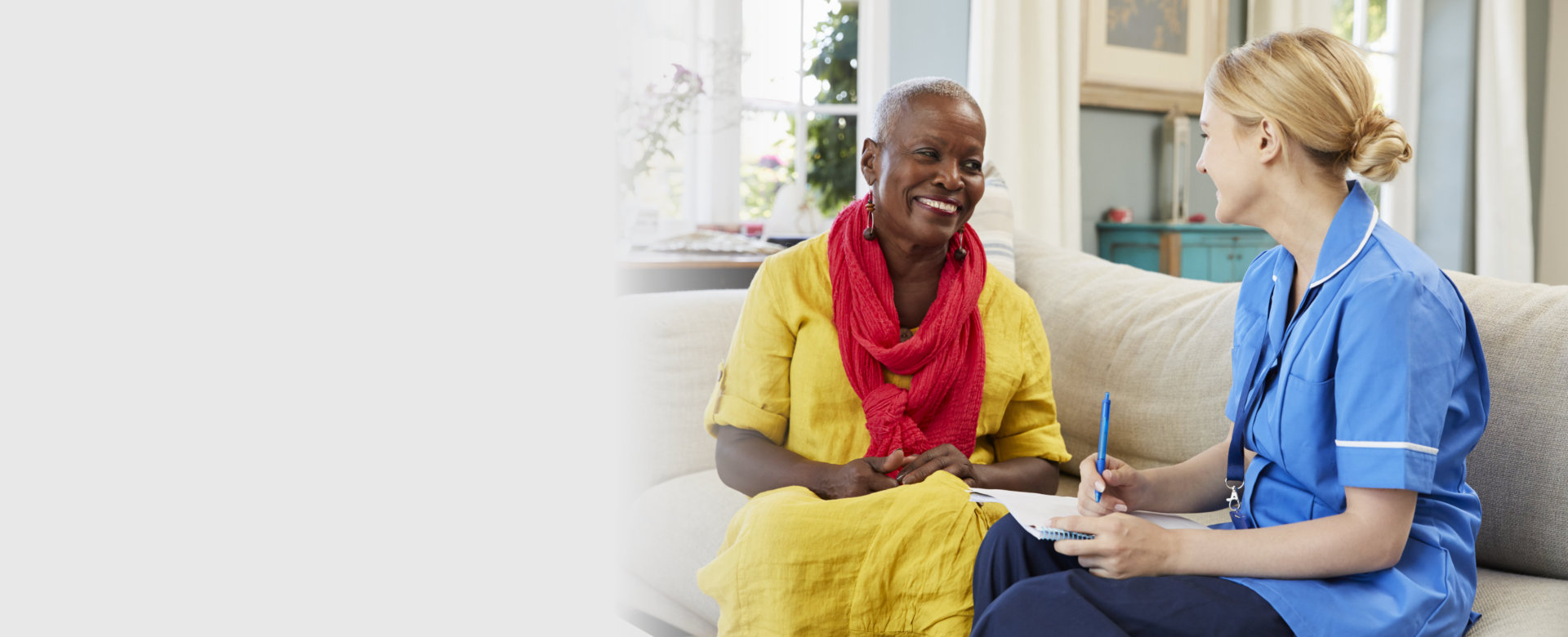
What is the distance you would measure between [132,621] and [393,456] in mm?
392

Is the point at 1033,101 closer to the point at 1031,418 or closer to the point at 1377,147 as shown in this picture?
the point at 1031,418

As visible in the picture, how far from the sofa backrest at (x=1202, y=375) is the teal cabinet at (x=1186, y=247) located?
1.89 metres

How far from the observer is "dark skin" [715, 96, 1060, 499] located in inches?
53.6

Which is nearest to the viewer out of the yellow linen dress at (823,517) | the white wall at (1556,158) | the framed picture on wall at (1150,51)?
the yellow linen dress at (823,517)

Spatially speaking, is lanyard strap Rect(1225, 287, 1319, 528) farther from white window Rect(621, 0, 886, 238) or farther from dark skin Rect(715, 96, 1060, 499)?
white window Rect(621, 0, 886, 238)

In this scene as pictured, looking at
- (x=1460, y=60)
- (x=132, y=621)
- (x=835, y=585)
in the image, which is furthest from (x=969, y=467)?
(x=1460, y=60)

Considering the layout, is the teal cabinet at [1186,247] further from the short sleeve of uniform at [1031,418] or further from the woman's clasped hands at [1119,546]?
the woman's clasped hands at [1119,546]

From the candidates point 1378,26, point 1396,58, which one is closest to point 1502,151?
point 1396,58

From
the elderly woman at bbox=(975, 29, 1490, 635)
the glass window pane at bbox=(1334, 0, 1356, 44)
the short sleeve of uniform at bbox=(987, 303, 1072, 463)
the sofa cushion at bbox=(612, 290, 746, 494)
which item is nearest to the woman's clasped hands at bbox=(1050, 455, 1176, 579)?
the elderly woman at bbox=(975, 29, 1490, 635)

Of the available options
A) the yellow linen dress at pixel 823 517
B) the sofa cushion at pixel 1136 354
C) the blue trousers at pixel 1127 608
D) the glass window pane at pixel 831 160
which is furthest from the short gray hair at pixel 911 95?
the glass window pane at pixel 831 160

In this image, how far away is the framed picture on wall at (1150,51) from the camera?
13.0 feet

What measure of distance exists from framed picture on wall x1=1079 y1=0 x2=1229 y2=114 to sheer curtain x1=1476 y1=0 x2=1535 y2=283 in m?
1.94

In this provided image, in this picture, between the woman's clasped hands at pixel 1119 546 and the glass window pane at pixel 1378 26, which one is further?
the glass window pane at pixel 1378 26

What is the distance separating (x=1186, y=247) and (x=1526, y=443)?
266 centimetres
